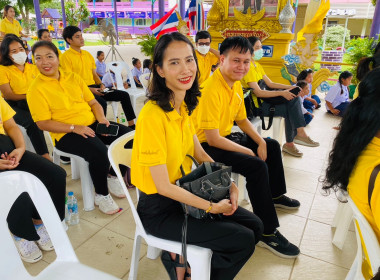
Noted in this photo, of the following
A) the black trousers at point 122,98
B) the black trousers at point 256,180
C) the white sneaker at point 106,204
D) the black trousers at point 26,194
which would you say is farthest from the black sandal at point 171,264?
the black trousers at point 122,98

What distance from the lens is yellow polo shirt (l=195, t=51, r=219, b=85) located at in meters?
4.08

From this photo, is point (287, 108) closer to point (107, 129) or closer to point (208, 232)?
point (107, 129)

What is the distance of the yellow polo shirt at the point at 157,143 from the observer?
3.98 feet

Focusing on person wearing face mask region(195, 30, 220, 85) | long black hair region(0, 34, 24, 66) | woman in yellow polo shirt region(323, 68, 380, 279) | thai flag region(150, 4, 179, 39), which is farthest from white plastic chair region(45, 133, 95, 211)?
thai flag region(150, 4, 179, 39)

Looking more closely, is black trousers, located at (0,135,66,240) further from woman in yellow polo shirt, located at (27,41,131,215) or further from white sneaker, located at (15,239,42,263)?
woman in yellow polo shirt, located at (27,41,131,215)

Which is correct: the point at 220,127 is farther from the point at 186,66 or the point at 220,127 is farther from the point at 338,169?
the point at 338,169

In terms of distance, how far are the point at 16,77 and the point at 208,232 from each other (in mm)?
2650

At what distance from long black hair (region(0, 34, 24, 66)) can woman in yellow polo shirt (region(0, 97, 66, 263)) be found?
3.46 feet

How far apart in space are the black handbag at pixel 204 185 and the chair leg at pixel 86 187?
3.93ft

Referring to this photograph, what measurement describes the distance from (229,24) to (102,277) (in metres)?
5.41

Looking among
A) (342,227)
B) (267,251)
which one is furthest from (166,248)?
(342,227)

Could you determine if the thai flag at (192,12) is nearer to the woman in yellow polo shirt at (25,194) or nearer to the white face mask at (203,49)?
the white face mask at (203,49)

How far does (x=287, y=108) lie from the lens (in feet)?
10.7

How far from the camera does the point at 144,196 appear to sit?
4.47 ft
